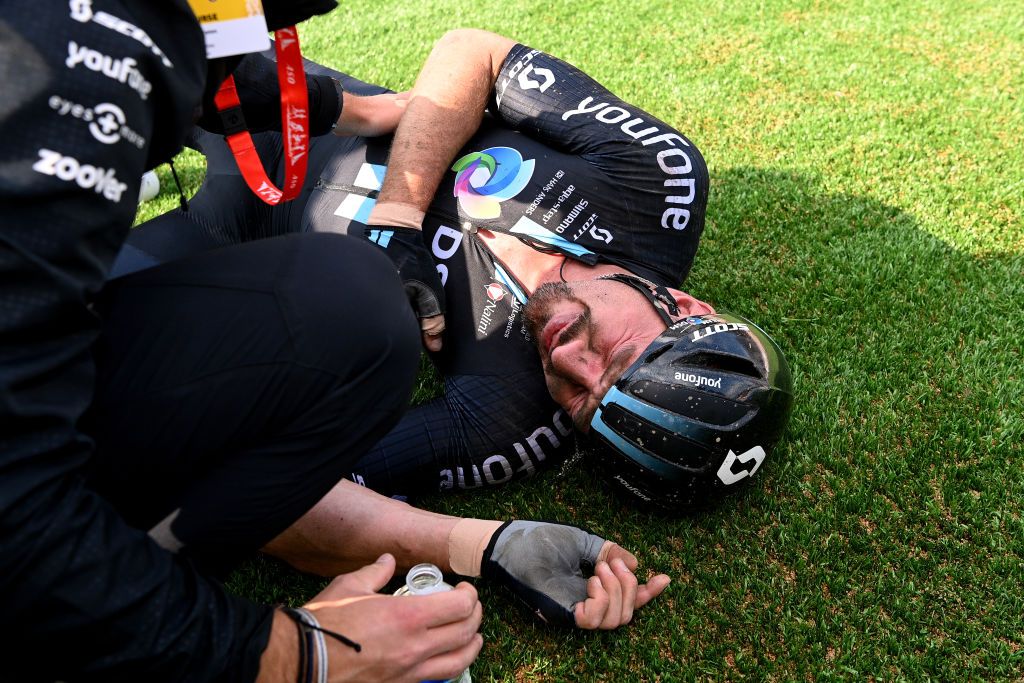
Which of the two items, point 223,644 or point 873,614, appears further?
point 873,614

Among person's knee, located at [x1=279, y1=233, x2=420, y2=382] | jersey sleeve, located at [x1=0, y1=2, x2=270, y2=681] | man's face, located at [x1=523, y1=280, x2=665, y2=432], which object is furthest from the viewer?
man's face, located at [x1=523, y1=280, x2=665, y2=432]

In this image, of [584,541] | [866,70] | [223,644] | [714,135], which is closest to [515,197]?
[584,541]

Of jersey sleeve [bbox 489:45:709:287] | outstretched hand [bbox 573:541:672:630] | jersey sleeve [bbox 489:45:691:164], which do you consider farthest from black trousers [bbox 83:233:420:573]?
jersey sleeve [bbox 489:45:691:164]

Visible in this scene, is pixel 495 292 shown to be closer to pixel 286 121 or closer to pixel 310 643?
pixel 286 121

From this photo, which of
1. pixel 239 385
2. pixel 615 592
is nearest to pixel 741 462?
pixel 615 592

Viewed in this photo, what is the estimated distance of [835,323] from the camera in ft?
11.5

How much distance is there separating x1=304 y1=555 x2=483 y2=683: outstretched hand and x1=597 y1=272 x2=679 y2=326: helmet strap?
127 centimetres

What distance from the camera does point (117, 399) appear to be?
5.52 feet

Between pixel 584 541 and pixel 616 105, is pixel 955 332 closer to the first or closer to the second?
pixel 616 105

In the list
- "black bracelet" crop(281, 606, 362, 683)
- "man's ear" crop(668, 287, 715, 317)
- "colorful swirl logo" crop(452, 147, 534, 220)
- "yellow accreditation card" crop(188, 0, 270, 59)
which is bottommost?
"black bracelet" crop(281, 606, 362, 683)

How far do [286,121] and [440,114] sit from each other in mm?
887

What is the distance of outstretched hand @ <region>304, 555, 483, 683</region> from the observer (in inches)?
71.6

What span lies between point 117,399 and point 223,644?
0.52m

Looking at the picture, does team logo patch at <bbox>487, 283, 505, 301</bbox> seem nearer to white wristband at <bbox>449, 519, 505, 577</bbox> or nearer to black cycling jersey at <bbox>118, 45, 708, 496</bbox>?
black cycling jersey at <bbox>118, 45, 708, 496</bbox>
